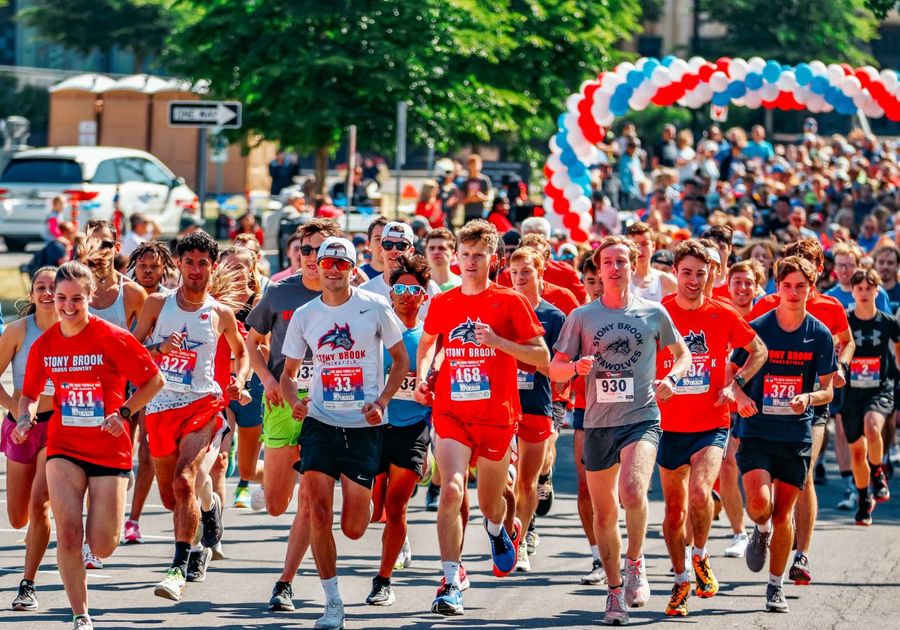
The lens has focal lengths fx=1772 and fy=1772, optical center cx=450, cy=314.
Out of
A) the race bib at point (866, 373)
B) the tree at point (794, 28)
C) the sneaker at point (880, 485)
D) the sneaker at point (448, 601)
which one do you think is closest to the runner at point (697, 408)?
the sneaker at point (448, 601)

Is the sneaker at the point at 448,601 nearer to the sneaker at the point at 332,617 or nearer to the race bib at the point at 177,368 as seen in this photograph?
the sneaker at the point at 332,617

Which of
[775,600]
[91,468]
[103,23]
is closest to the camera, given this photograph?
[91,468]

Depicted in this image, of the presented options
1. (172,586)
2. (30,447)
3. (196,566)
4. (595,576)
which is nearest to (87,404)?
(30,447)

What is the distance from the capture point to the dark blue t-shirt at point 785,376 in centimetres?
979

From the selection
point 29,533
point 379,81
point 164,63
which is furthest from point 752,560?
point 164,63

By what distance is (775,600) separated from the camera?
955cm

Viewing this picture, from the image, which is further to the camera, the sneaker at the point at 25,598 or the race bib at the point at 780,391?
the race bib at the point at 780,391

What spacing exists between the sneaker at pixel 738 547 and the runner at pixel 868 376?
185 centimetres

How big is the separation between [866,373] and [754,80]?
10714mm

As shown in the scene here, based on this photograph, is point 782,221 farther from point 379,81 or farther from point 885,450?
point 885,450

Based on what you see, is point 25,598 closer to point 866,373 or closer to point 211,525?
point 211,525

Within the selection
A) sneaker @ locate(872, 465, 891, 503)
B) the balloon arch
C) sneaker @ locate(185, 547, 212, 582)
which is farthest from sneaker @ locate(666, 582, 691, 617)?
the balloon arch

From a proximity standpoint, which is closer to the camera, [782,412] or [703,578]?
[703,578]

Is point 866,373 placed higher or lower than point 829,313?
lower
